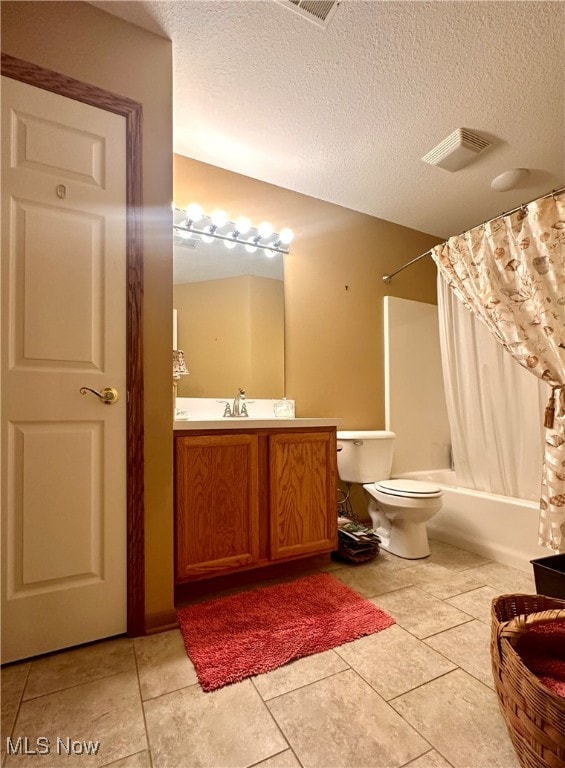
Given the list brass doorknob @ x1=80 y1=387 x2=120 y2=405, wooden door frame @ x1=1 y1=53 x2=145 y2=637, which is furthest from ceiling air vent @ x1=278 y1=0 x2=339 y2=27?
brass doorknob @ x1=80 y1=387 x2=120 y2=405

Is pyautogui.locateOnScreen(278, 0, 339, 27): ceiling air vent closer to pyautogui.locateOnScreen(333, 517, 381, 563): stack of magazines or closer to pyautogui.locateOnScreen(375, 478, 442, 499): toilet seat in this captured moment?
pyautogui.locateOnScreen(375, 478, 442, 499): toilet seat

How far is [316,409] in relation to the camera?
257 centimetres

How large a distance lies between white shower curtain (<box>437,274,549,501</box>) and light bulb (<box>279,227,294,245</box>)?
1.19 m

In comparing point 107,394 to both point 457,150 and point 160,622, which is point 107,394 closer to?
point 160,622

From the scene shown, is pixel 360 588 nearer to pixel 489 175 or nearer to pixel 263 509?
pixel 263 509

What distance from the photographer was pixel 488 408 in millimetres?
2398

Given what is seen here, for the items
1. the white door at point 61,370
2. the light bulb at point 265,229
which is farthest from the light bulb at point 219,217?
the white door at point 61,370

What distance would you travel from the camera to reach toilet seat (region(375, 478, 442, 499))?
6.63ft

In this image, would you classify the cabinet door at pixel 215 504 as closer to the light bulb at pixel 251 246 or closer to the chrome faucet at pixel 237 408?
the chrome faucet at pixel 237 408

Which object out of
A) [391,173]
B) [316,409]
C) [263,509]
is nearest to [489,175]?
[391,173]

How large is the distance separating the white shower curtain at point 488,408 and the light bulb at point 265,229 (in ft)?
4.41

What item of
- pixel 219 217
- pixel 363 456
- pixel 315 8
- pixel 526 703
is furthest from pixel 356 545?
pixel 315 8

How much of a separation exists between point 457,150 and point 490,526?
2.24 m

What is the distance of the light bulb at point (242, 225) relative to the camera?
7.69 feet
